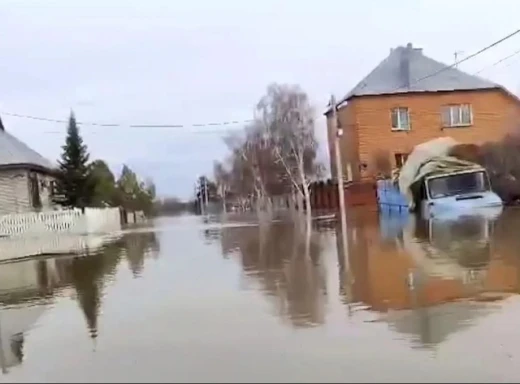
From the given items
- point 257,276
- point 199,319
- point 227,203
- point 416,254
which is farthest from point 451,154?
point 227,203

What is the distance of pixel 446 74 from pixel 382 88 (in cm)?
393

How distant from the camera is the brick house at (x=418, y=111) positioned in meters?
48.1

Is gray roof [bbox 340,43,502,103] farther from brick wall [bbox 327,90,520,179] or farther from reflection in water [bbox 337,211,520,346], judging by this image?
reflection in water [bbox 337,211,520,346]

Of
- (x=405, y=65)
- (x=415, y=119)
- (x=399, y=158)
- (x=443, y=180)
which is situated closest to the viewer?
(x=443, y=180)

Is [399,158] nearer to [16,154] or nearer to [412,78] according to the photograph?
[412,78]

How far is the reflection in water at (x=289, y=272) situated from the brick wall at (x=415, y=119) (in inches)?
975

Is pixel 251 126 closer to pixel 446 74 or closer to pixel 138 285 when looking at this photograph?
pixel 446 74

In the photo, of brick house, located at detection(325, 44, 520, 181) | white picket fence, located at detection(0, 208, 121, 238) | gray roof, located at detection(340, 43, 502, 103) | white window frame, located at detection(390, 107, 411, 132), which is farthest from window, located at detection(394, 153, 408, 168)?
white picket fence, located at detection(0, 208, 121, 238)

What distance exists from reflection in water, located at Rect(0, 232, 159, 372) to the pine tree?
21.3m

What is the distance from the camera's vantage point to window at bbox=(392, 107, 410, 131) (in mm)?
48406

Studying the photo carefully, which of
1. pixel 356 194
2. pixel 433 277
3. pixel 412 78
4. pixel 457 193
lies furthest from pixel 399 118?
pixel 433 277

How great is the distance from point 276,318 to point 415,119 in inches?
1597

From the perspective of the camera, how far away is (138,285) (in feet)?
44.1

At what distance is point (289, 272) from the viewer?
14195 mm
